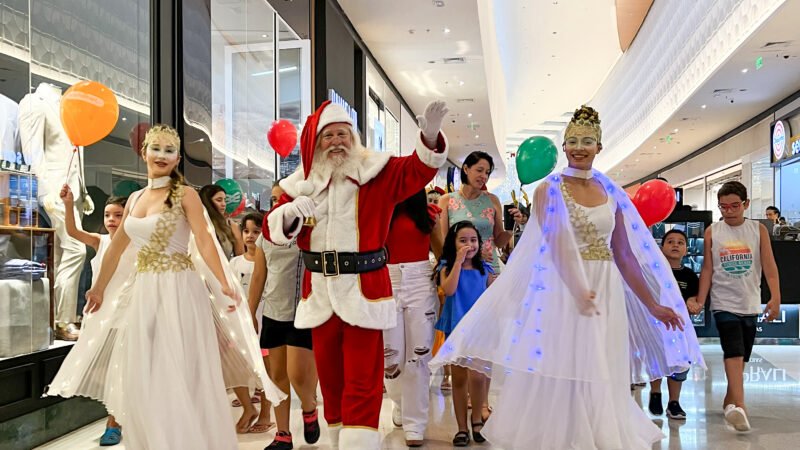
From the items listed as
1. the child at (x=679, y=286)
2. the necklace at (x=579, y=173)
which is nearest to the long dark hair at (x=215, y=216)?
the necklace at (x=579, y=173)

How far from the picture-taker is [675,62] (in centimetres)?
1500

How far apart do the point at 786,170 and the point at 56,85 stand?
1460 cm

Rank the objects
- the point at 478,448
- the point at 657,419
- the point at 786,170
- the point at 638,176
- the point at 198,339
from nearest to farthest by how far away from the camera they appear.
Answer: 1. the point at 198,339
2. the point at 478,448
3. the point at 657,419
4. the point at 786,170
5. the point at 638,176

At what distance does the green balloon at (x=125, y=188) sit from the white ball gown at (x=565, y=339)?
3056 mm

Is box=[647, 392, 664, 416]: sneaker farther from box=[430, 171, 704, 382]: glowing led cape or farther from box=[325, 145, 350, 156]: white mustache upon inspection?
box=[325, 145, 350, 156]: white mustache

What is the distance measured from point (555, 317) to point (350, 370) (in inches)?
34.4

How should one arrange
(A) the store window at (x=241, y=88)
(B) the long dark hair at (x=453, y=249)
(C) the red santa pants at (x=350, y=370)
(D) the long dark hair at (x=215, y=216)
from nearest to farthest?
1. (C) the red santa pants at (x=350, y=370)
2. (B) the long dark hair at (x=453, y=249)
3. (D) the long dark hair at (x=215, y=216)
4. (A) the store window at (x=241, y=88)

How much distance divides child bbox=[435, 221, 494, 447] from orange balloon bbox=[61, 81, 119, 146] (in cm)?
200

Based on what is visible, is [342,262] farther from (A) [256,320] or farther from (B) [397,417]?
(B) [397,417]

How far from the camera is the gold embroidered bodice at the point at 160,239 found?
307 cm

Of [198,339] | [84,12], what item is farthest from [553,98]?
[198,339]

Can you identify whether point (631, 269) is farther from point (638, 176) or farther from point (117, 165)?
point (638, 176)

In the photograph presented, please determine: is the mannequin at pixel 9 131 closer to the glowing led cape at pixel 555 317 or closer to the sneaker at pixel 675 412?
the glowing led cape at pixel 555 317

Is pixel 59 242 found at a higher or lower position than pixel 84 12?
lower
